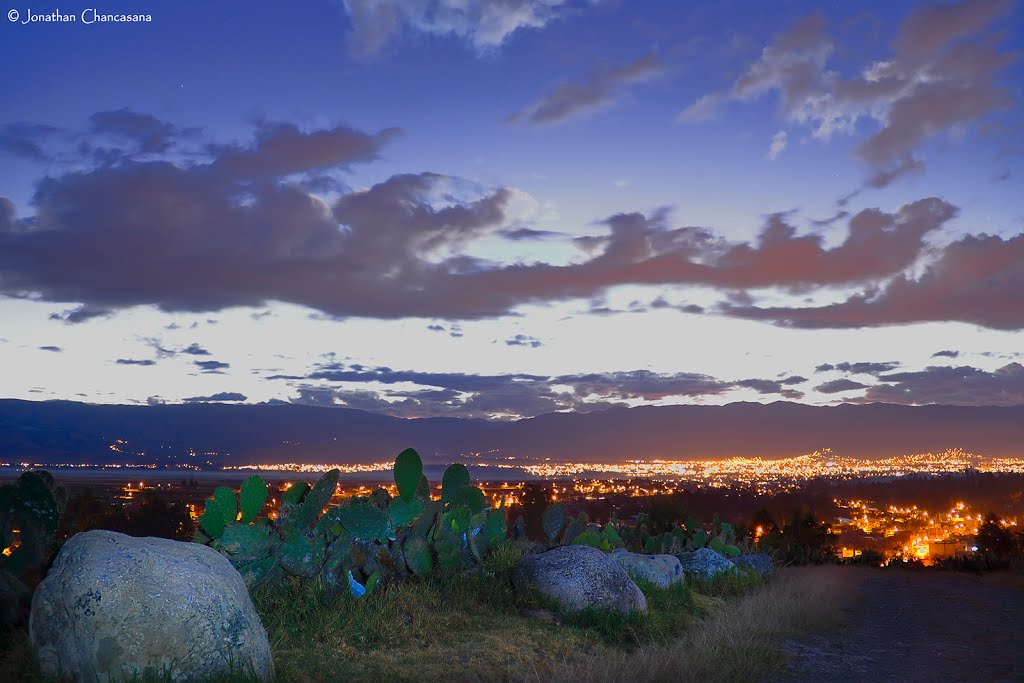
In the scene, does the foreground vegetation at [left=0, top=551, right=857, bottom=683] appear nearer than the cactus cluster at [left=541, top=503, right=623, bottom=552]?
Yes

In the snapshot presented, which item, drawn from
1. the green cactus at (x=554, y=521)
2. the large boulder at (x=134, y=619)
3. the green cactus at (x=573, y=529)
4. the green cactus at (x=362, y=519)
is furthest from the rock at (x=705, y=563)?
the large boulder at (x=134, y=619)

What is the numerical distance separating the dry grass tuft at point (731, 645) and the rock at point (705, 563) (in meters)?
1.05

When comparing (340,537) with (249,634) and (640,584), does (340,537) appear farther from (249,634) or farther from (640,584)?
(640,584)

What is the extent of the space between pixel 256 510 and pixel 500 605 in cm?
323

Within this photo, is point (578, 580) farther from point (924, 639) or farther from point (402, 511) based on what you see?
point (924, 639)

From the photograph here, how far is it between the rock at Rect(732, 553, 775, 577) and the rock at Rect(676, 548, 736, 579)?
1217mm

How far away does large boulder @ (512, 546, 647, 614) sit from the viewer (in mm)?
10852

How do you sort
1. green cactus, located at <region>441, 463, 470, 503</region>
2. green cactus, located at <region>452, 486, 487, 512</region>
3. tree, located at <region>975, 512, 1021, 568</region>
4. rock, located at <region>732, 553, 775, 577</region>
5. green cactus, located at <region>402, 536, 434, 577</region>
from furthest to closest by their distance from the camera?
tree, located at <region>975, 512, 1021, 568</region>
rock, located at <region>732, 553, 775, 577</region>
green cactus, located at <region>441, 463, 470, 503</region>
green cactus, located at <region>452, 486, 487, 512</region>
green cactus, located at <region>402, 536, 434, 577</region>

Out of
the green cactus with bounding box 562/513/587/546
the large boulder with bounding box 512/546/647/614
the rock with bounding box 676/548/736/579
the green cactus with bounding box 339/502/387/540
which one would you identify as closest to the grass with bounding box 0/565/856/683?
the large boulder with bounding box 512/546/647/614

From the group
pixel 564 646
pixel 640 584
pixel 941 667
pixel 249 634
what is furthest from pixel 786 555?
pixel 249 634

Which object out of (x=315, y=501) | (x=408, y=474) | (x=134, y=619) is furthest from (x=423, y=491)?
(x=134, y=619)

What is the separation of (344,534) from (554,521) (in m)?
5.89

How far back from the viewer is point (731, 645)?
31.4 feet

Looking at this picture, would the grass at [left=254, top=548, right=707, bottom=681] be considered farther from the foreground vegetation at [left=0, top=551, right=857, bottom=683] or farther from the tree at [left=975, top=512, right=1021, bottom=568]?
the tree at [left=975, top=512, right=1021, bottom=568]
